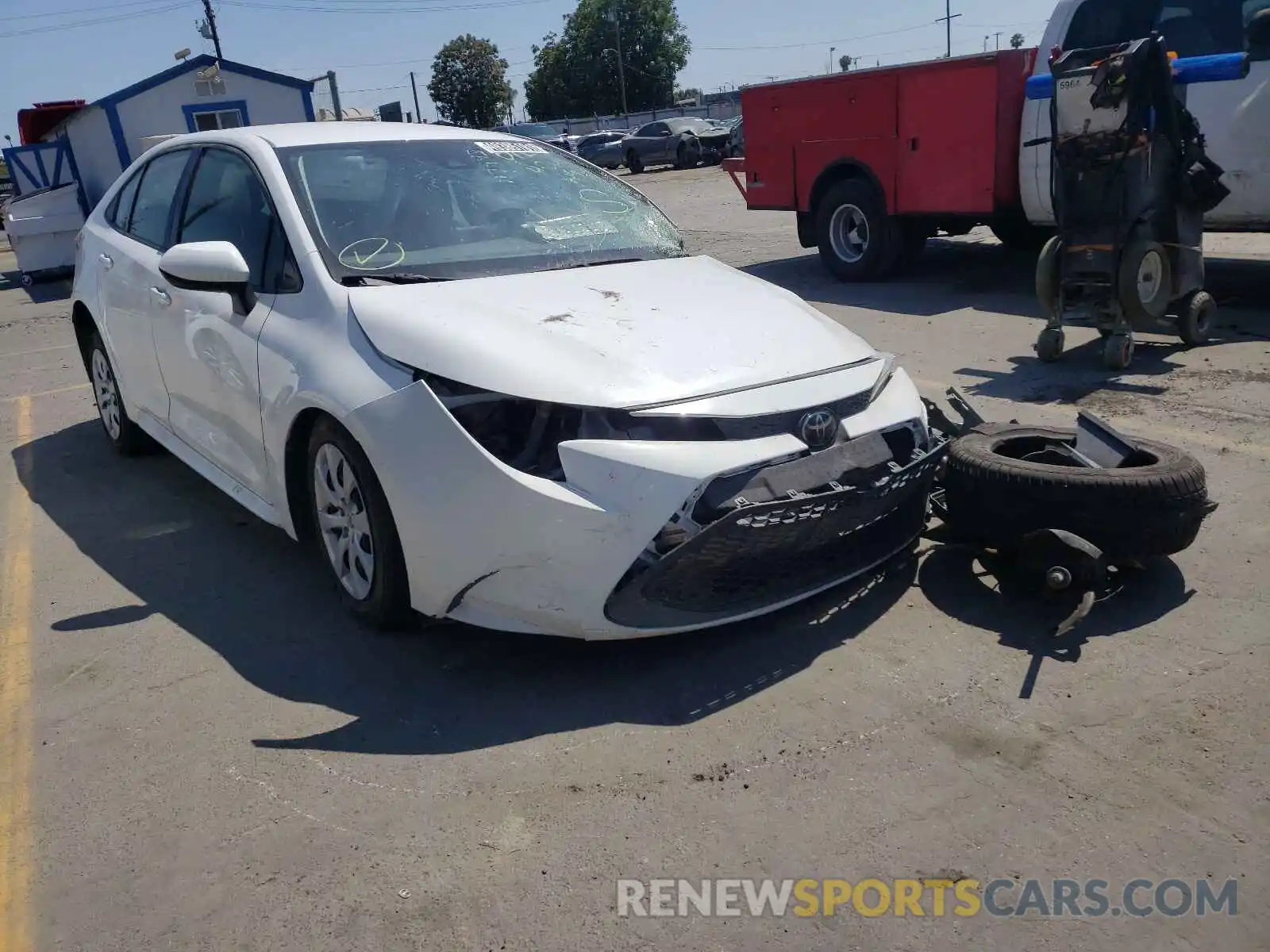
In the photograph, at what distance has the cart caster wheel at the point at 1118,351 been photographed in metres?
6.61

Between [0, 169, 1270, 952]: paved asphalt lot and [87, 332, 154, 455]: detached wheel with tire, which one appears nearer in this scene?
[0, 169, 1270, 952]: paved asphalt lot

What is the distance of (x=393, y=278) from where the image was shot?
12.7ft

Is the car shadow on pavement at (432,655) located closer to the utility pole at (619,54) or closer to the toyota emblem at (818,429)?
the toyota emblem at (818,429)

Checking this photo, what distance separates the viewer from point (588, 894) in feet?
8.23

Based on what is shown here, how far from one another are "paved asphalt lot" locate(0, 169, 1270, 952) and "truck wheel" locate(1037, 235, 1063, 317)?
7.98 feet

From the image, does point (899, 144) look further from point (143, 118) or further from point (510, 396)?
point (143, 118)

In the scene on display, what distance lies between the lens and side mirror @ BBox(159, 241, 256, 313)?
12.9ft

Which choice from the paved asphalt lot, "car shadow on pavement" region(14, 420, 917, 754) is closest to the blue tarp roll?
the paved asphalt lot

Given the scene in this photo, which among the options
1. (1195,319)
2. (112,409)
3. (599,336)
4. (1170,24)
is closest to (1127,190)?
(1195,319)

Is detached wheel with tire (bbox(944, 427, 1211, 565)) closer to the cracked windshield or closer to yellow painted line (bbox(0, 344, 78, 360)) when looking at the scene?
the cracked windshield

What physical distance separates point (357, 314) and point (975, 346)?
5.28 m

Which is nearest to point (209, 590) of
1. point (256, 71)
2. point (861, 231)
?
point (861, 231)

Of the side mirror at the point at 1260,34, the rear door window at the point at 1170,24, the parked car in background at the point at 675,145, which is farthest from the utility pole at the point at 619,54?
the side mirror at the point at 1260,34

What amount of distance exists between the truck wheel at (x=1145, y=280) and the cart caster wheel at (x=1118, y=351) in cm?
13
